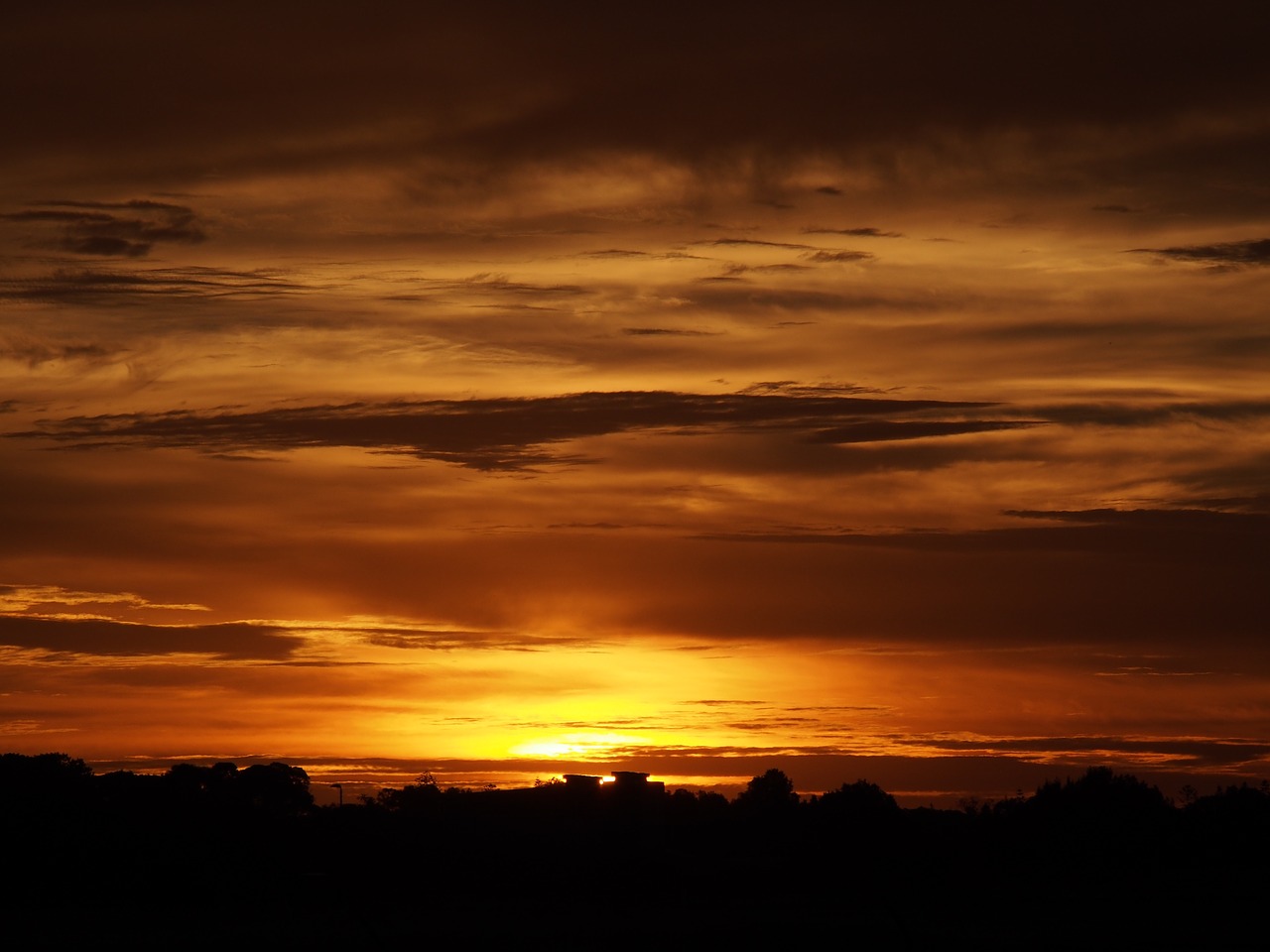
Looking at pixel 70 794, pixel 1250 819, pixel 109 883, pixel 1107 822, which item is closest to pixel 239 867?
pixel 109 883

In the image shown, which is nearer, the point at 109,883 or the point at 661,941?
the point at 661,941

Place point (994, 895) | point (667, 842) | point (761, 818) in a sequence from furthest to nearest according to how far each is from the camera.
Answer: point (761, 818)
point (667, 842)
point (994, 895)

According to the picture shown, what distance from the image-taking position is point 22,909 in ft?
212

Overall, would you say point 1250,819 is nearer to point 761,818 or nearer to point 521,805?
point 761,818

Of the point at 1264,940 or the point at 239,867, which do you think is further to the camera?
the point at 239,867

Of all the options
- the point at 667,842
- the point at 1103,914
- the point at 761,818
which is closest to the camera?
the point at 1103,914

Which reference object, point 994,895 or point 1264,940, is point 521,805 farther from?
point 1264,940

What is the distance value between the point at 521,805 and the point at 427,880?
27.4 meters

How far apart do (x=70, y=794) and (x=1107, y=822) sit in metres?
53.0

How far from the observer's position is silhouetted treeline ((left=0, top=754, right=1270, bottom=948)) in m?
59.5

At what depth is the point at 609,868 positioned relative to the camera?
7244cm

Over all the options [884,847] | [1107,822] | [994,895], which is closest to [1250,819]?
[1107,822]

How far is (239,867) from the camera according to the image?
6975 cm

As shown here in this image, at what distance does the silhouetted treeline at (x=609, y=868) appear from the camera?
5947 centimetres
